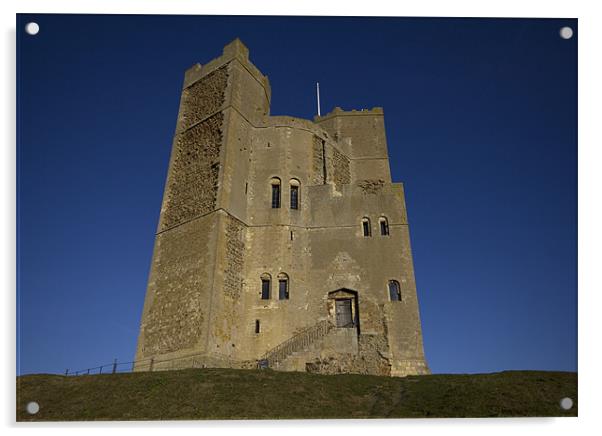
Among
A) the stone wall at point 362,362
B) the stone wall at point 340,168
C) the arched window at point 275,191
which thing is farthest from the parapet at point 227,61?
the stone wall at point 362,362

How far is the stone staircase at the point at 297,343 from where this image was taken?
21.2 metres

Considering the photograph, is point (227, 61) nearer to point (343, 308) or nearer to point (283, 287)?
point (283, 287)

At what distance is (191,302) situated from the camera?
2100cm

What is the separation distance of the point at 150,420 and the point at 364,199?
17097 mm

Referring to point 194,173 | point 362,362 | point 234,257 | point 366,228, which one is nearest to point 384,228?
point 366,228

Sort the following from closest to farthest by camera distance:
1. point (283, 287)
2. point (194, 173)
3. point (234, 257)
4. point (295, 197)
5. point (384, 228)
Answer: point (234, 257) → point (283, 287) → point (384, 228) → point (194, 173) → point (295, 197)

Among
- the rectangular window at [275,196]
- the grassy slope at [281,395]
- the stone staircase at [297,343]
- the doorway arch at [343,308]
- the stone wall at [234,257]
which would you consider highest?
the rectangular window at [275,196]

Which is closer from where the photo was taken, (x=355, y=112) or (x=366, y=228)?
(x=366, y=228)

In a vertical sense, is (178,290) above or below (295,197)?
below

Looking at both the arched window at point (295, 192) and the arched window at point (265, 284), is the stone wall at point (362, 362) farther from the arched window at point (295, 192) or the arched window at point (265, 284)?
the arched window at point (295, 192)

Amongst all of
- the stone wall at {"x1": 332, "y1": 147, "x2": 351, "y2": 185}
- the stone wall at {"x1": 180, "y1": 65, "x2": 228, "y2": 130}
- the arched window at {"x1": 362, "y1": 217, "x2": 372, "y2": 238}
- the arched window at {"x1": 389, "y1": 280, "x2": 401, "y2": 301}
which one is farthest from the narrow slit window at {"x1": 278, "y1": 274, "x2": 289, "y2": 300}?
the stone wall at {"x1": 180, "y1": 65, "x2": 228, "y2": 130}

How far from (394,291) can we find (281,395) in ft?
34.2

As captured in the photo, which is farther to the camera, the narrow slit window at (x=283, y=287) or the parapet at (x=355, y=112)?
the parapet at (x=355, y=112)

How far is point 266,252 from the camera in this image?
24.3 meters
